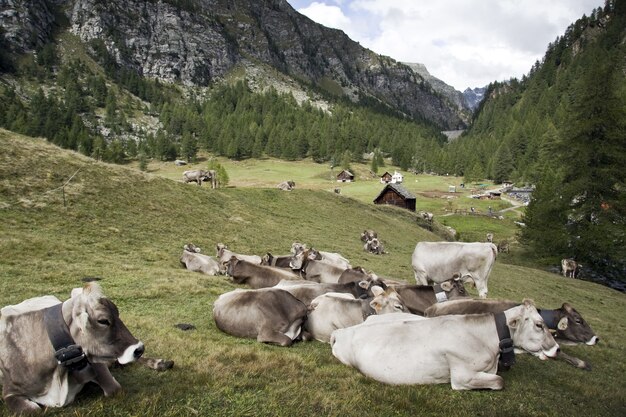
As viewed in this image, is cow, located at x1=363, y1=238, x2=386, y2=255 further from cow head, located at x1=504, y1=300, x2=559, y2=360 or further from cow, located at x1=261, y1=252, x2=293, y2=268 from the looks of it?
cow head, located at x1=504, y1=300, x2=559, y2=360

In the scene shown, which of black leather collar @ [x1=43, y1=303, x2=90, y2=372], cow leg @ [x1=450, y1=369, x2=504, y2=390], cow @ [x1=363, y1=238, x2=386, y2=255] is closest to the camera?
black leather collar @ [x1=43, y1=303, x2=90, y2=372]

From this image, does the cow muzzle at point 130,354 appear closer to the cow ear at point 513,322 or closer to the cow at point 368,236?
the cow ear at point 513,322

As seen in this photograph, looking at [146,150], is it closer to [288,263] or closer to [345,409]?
[288,263]

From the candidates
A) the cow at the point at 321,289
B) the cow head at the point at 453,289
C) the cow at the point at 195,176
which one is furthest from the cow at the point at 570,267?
the cow at the point at 195,176

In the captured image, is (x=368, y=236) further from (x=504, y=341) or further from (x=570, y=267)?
(x=504, y=341)

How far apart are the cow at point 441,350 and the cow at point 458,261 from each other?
10.1 metres

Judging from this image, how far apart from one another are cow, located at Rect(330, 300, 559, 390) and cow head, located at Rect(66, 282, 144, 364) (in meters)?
4.60

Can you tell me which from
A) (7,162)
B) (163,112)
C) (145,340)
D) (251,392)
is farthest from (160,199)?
(163,112)

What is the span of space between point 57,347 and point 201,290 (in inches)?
367

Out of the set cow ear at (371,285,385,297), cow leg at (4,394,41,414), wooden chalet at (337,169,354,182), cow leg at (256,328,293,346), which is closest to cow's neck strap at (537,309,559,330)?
cow ear at (371,285,385,297)

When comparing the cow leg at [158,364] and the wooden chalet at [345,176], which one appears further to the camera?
the wooden chalet at [345,176]

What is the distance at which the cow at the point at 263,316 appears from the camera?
32.6ft

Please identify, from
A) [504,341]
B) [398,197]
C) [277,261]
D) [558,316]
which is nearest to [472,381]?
[504,341]

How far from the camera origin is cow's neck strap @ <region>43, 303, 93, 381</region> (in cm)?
523
